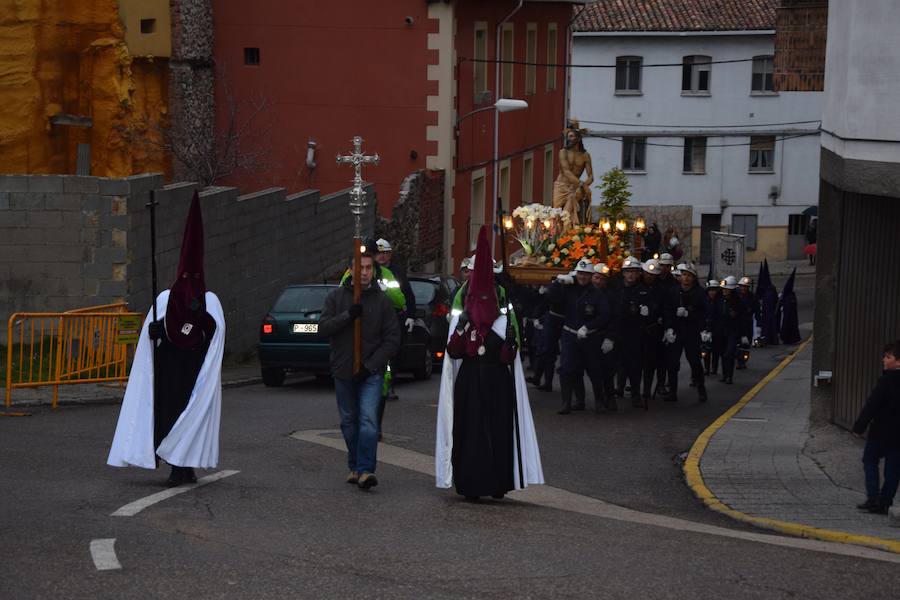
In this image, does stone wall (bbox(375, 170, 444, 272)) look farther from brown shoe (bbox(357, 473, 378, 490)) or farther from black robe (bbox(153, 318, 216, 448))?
brown shoe (bbox(357, 473, 378, 490))

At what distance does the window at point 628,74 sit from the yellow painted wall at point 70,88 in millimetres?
28089

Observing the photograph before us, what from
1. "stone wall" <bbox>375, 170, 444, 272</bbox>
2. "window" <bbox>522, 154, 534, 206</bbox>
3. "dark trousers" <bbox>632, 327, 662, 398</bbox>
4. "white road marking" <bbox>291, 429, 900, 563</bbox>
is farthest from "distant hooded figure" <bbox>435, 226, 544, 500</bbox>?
"window" <bbox>522, 154, 534, 206</bbox>

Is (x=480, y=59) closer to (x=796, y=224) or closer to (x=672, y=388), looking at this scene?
(x=672, y=388)

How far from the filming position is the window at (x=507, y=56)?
127ft

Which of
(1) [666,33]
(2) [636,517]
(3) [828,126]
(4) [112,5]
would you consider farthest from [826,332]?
(1) [666,33]

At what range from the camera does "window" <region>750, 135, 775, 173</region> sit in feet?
187

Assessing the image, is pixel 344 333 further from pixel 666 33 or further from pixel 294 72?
pixel 666 33

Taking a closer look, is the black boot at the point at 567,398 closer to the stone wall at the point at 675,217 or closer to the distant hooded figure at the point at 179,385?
the distant hooded figure at the point at 179,385

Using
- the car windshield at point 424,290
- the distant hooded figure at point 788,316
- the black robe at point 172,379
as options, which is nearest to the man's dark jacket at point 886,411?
the black robe at point 172,379

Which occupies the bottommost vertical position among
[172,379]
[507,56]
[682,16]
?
[172,379]

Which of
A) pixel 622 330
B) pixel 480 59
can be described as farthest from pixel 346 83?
pixel 622 330

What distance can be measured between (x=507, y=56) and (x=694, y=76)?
1895 cm

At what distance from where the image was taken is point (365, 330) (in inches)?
472

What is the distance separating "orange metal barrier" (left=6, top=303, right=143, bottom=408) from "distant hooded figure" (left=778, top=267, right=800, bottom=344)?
18017mm
